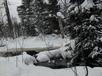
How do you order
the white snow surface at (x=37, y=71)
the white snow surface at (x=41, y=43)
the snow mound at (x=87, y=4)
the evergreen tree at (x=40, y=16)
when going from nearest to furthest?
the white snow surface at (x=37, y=71)
the snow mound at (x=87, y=4)
the white snow surface at (x=41, y=43)
the evergreen tree at (x=40, y=16)

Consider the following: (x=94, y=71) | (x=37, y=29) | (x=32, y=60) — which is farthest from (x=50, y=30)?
(x=94, y=71)

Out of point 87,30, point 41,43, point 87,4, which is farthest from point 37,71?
point 41,43

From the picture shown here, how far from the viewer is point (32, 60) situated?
8.51 metres

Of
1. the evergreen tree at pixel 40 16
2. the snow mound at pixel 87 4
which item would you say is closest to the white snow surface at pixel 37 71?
the snow mound at pixel 87 4

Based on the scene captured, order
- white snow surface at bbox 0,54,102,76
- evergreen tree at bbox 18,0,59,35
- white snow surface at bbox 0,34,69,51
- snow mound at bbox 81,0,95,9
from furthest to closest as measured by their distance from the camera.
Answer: evergreen tree at bbox 18,0,59,35 → white snow surface at bbox 0,34,69,51 → snow mound at bbox 81,0,95,9 → white snow surface at bbox 0,54,102,76

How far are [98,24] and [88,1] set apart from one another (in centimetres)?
89

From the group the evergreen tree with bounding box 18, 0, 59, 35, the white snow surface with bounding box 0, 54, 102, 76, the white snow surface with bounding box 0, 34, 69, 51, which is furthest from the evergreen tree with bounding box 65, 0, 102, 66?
the evergreen tree with bounding box 18, 0, 59, 35

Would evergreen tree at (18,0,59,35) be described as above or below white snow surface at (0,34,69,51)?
above

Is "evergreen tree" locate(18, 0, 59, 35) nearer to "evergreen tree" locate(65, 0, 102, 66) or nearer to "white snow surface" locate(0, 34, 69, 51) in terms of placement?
"white snow surface" locate(0, 34, 69, 51)

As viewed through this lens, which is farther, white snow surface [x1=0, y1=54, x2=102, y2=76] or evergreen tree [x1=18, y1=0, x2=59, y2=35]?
evergreen tree [x1=18, y1=0, x2=59, y2=35]

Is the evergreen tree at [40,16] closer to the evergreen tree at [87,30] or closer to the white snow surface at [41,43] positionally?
the white snow surface at [41,43]

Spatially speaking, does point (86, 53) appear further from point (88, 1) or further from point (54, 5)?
point (54, 5)

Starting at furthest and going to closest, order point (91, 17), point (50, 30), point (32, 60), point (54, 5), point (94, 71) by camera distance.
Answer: point (50, 30), point (54, 5), point (32, 60), point (91, 17), point (94, 71)

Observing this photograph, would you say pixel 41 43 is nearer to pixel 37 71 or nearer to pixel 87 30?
pixel 87 30
